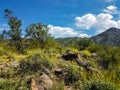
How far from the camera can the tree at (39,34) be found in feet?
132

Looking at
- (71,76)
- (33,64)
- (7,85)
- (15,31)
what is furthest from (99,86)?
(15,31)

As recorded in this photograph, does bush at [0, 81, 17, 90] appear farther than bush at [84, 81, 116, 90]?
Yes

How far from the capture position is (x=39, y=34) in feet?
135

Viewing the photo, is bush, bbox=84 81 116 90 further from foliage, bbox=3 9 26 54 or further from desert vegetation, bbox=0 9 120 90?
foliage, bbox=3 9 26 54

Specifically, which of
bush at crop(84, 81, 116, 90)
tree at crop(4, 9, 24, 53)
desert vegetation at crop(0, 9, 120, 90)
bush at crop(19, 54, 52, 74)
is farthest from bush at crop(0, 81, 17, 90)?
tree at crop(4, 9, 24, 53)

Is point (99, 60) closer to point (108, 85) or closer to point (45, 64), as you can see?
point (45, 64)

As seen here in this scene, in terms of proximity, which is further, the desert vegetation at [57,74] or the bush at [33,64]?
the bush at [33,64]

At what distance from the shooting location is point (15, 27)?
38.3 m

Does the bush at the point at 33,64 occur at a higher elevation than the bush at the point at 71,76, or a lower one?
higher

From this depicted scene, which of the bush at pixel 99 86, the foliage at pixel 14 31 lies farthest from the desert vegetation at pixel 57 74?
the foliage at pixel 14 31

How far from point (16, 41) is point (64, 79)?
23.3 m

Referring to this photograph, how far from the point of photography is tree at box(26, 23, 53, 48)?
40.4 m

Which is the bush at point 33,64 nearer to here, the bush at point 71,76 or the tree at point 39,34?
the bush at point 71,76

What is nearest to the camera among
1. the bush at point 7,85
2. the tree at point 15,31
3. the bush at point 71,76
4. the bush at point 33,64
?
the bush at point 7,85
